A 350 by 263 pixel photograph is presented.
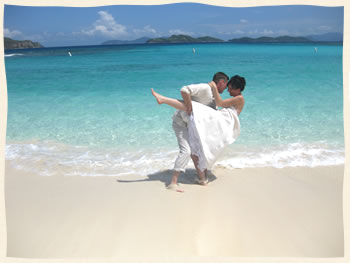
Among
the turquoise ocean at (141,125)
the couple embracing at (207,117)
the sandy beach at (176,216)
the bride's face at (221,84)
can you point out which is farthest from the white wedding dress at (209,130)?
the turquoise ocean at (141,125)

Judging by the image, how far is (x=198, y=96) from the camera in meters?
3.08

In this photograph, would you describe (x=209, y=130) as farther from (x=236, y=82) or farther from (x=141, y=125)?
(x=141, y=125)

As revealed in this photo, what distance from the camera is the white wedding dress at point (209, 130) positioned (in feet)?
9.71

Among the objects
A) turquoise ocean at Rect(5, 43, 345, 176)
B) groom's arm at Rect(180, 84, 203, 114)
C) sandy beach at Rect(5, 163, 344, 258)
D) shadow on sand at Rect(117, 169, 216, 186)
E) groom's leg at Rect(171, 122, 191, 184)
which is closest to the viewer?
sandy beach at Rect(5, 163, 344, 258)

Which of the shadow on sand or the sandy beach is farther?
the shadow on sand

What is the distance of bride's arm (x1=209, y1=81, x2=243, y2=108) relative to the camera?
296cm

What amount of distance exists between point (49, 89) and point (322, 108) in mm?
7938

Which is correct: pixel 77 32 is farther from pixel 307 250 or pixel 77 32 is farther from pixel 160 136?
pixel 307 250

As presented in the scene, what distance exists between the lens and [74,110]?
269 inches

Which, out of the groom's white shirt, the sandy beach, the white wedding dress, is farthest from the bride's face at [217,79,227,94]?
the sandy beach

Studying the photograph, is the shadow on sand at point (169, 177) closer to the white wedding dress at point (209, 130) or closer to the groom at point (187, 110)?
the groom at point (187, 110)

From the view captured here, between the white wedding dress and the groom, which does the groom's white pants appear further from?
the white wedding dress

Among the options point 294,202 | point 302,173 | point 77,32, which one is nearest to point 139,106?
point 77,32

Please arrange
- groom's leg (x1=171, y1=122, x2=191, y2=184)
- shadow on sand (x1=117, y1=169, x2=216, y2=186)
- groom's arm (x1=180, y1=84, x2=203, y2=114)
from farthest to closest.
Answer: shadow on sand (x1=117, y1=169, x2=216, y2=186), groom's leg (x1=171, y1=122, x2=191, y2=184), groom's arm (x1=180, y1=84, x2=203, y2=114)
